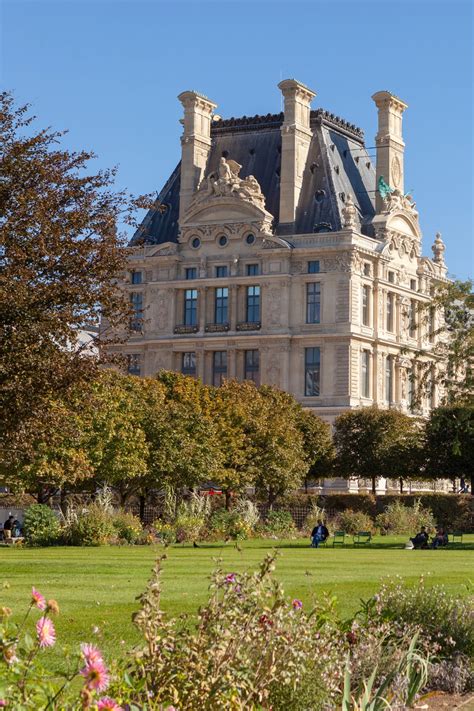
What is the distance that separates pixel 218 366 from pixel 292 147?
1923 cm

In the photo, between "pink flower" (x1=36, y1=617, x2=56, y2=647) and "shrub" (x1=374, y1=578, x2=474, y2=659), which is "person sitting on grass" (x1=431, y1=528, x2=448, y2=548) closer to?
"shrub" (x1=374, y1=578, x2=474, y2=659)

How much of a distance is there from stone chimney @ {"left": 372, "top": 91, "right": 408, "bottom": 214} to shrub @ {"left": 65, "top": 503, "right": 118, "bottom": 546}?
227 ft

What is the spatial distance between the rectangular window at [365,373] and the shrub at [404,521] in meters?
39.7

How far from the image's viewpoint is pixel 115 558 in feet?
117

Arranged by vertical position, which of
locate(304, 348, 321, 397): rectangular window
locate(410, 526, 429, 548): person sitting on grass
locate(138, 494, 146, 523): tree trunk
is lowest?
locate(410, 526, 429, 548): person sitting on grass

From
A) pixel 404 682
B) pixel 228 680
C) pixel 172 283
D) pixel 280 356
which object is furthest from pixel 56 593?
pixel 172 283

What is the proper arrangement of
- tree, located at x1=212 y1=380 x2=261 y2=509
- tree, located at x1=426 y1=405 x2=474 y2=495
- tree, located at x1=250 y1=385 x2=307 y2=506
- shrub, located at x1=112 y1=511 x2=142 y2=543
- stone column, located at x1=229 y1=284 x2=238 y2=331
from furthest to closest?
stone column, located at x1=229 y1=284 x2=238 y2=331
tree, located at x1=426 y1=405 x2=474 y2=495
tree, located at x1=250 y1=385 x2=307 y2=506
tree, located at x1=212 y1=380 x2=261 y2=509
shrub, located at x1=112 y1=511 x2=142 y2=543

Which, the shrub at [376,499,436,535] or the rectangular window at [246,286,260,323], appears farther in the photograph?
the rectangular window at [246,286,260,323]


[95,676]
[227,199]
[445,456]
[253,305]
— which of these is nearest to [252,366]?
[253,305]

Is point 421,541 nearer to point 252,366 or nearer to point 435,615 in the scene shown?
point 435,615

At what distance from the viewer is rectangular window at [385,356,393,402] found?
11112 cm

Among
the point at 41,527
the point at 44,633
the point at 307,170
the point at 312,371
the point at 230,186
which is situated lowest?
the point at 44,633

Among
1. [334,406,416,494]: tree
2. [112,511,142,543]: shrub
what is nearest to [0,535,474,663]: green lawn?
[112,511,142,543]: shrub

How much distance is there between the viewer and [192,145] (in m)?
116
